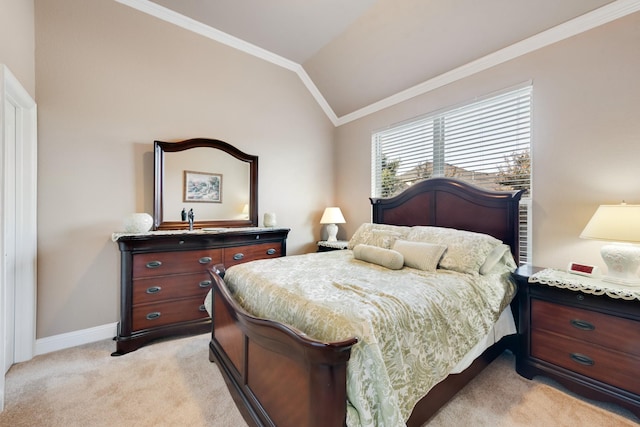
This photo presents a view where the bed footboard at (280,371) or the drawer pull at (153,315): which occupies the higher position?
the bed footboard at (280,371)

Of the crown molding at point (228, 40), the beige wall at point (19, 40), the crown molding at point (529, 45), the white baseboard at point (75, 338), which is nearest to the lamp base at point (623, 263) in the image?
the crown molding at point (529, 45)

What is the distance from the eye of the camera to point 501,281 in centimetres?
208

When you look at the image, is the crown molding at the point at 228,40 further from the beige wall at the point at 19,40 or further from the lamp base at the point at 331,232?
the lamp base at the point at 331,232

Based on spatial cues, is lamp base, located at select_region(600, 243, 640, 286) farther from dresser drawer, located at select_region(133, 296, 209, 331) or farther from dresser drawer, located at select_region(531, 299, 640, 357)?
dresser drawer, located at select_region(133, 296, 209, 331)

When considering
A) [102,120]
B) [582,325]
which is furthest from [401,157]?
[102,120]

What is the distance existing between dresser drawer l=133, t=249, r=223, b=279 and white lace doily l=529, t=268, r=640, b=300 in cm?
277

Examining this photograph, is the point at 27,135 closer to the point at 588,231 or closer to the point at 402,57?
the point at 402,57

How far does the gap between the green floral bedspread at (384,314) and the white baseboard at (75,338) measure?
1.60 m

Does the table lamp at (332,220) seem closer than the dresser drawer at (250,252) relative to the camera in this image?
No

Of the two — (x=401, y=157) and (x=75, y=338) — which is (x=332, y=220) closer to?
(x=401, y=157)

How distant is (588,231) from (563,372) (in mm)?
971

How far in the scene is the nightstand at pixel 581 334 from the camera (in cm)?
161

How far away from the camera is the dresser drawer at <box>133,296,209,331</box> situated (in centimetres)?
243

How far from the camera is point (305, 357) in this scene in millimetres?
1021
